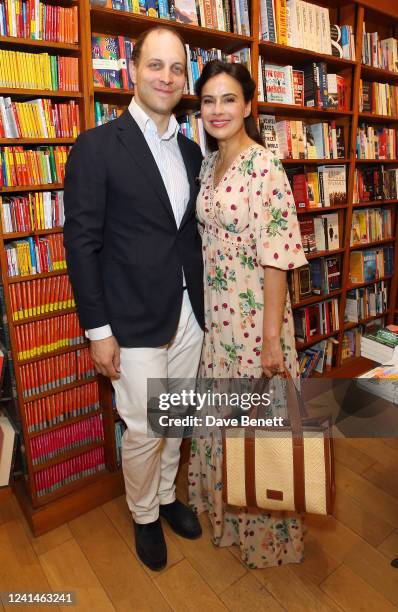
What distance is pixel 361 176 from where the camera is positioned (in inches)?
117

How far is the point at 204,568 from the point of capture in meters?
1.70

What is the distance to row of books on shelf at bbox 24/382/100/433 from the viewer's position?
186 centimetres

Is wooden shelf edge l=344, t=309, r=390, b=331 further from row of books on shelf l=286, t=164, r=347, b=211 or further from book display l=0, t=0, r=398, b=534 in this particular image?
row of books on shelf l=286, t=164, r=347, b=211

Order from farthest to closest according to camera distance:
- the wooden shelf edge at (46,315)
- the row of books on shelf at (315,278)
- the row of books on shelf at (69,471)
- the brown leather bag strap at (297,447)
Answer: the row of books on shelf at (315,278) → the row of books on shelf at (69,471) → the wooden shelf edge at (46,315) → the brown leather bag strap at (297,447)

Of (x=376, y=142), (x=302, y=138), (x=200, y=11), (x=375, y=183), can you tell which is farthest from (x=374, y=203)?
(x=200, y=11)

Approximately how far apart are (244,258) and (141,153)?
0.48 meters

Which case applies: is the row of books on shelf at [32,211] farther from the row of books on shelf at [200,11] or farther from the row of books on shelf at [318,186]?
the row of books on shelf at [318,186]

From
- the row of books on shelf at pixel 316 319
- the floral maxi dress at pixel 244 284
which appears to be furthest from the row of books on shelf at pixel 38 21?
the row of books on shelf at pixel 316 319

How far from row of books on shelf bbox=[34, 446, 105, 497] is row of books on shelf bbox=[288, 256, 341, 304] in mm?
1417

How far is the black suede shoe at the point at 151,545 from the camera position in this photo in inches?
66.4

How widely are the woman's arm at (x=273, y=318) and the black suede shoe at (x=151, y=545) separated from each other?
794mm

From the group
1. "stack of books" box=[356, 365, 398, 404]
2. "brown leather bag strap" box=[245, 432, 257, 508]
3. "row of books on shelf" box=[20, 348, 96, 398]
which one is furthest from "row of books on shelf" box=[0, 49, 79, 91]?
"stack of books" box=[356, 365, 398, 404]

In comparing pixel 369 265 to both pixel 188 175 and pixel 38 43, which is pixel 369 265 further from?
pixel 38 43

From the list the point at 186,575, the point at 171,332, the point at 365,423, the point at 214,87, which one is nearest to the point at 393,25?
the point at 214,87
